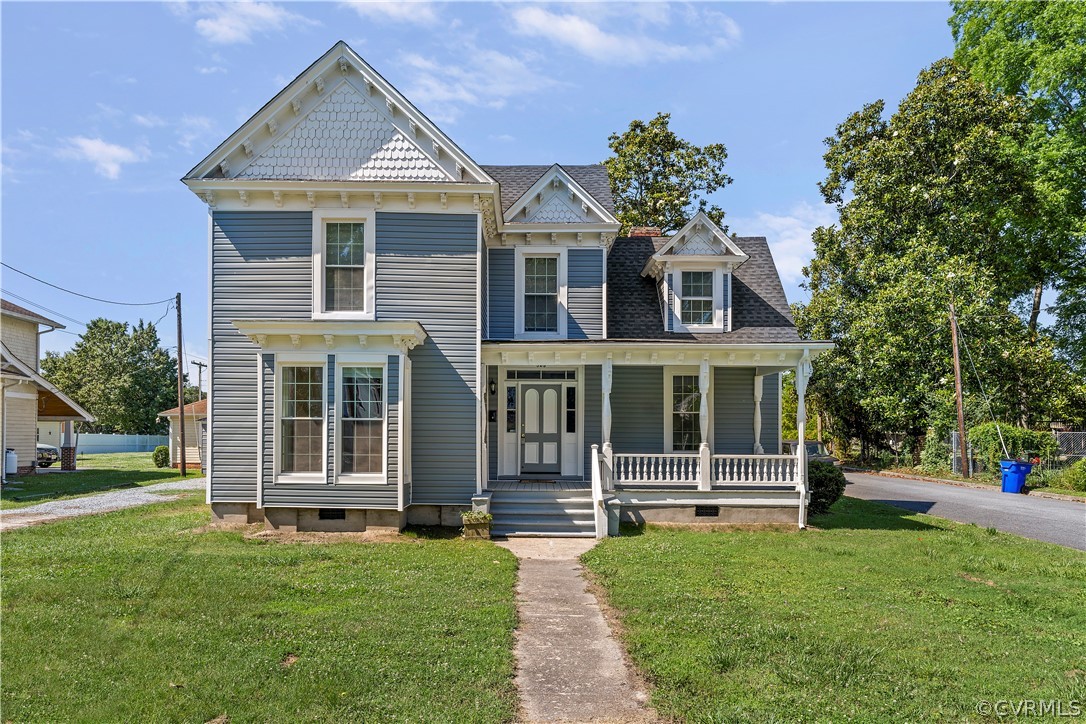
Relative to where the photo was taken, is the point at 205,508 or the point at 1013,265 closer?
the point at 205,508

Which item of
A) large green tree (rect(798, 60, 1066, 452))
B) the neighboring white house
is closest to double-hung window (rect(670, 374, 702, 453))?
large green tree (rect(798, 60, 1066, 452))

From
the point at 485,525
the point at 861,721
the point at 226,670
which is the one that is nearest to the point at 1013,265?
the point at 485,525

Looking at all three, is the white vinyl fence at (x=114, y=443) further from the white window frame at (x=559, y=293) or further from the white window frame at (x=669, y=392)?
the white window frame at (x=669, y=392)

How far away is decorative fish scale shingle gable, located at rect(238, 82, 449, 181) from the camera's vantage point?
13.5 m

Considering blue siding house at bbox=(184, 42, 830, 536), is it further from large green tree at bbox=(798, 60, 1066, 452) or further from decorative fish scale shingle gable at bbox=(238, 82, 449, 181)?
large green tree at bbox=(798, 60, 1066, 452)

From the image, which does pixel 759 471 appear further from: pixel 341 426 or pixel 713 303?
pixel 341 426

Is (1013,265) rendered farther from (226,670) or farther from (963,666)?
(226,670)

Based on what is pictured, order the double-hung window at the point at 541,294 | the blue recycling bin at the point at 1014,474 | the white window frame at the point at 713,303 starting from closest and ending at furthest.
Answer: the double-hung window at the point at 541,294, the white window frame at the point at 713,303, the blue recycling bin at the point at 1014,474

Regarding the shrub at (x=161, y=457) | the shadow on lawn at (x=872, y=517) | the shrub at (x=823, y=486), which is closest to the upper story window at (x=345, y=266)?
the shrub at (x=823, y=486)

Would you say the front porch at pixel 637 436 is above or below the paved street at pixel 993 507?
above

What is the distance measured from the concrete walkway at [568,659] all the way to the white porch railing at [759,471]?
5.45m

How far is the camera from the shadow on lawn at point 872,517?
47.0 feet

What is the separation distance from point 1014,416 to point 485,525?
24.9 m

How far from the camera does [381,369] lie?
1280 centimetres
